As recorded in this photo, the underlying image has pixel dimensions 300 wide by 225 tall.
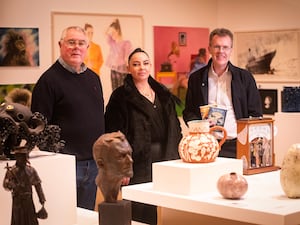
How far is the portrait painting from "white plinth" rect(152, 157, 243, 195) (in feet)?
11.3

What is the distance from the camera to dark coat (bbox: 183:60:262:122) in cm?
481

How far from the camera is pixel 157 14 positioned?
7207 mm

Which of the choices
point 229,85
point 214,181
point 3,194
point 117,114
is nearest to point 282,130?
point 229,85

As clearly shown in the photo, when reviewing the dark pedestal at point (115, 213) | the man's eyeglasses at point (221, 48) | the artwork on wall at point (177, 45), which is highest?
the artwork on wall at point (177, 45)

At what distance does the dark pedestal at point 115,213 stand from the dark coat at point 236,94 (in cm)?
226

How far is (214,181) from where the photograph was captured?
9.75 feet

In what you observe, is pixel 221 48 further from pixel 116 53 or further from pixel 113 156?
pixel 113 156

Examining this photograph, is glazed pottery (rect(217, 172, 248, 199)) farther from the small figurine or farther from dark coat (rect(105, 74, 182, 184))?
dark coat (rect(105, 74, 182, 184))

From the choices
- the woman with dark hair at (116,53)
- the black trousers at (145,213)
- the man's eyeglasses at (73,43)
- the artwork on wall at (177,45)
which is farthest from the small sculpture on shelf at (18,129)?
the artwork on wall at (177,45)

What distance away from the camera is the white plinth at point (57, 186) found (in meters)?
3.06

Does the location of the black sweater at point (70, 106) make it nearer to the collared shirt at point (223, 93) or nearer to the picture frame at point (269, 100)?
the collared shirt at point (223, 93)

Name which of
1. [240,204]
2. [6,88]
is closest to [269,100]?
[6,88]

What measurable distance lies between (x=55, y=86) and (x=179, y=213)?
1.54m

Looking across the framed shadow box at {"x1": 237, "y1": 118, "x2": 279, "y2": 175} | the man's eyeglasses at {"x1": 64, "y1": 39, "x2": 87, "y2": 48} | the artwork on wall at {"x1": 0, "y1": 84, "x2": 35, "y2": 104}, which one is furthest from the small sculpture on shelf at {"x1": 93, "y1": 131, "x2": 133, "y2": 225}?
the artwork on wall at {"x1": 0, "y1": 84, "x2": 35, "y2": 104}
